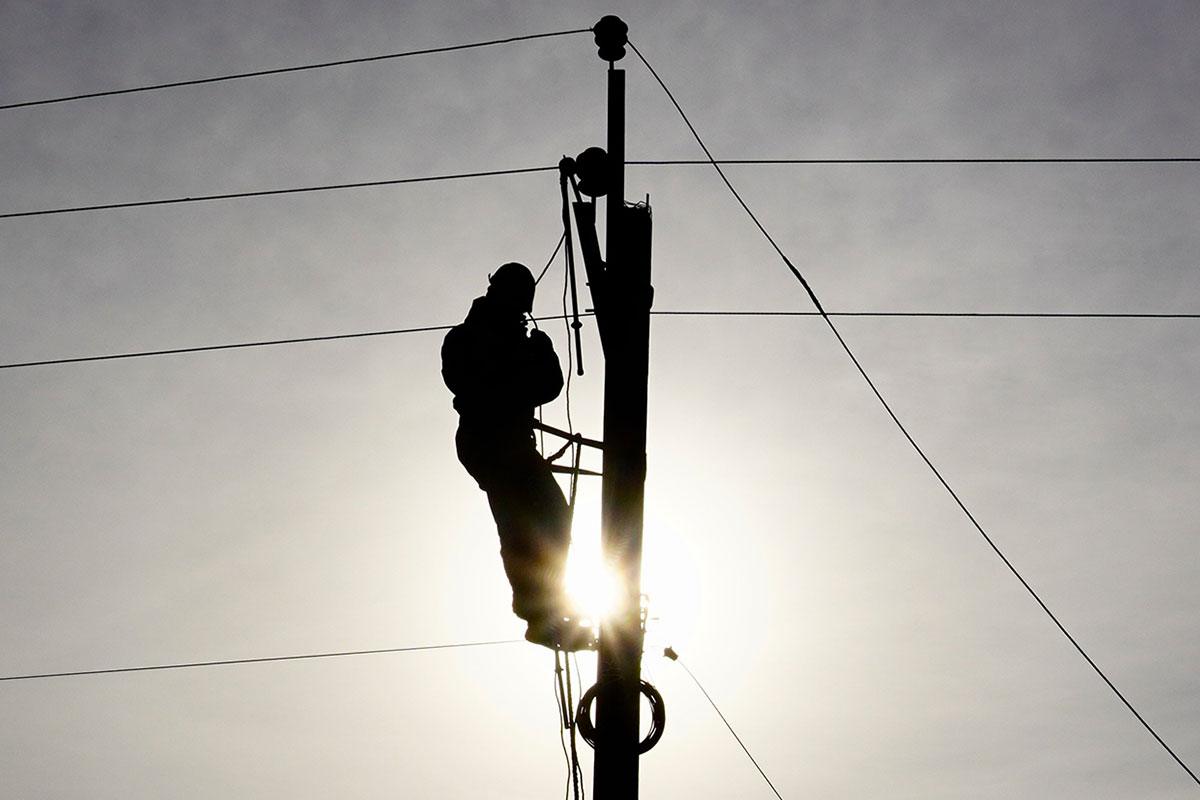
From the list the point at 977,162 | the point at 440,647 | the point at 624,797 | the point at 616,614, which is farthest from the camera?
the point at 440,647

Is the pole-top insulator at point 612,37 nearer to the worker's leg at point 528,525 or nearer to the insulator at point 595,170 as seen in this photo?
the insulator at point 595,170

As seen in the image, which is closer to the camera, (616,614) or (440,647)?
(616,614)

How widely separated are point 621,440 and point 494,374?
1117mm

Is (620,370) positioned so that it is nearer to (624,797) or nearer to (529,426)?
(529,426)

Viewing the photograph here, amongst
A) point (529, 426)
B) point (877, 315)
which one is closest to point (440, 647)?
point (877, 315)

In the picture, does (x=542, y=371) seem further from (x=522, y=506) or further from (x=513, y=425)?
(x=522, y=506)

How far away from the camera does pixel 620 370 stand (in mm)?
5605

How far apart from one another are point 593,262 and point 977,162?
4.98 m

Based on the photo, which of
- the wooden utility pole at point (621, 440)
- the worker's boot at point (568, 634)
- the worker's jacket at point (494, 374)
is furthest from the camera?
the worker's jacket at point (494, 374)

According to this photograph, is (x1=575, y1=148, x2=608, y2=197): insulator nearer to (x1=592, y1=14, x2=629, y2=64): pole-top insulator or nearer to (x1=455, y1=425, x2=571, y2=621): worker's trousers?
(x1=592, y1=14, x2=629, y2=64): pole-top insulator

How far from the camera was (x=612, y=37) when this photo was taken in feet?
19.7

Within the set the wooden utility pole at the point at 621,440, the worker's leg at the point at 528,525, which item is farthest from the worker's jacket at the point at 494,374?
the wooden utility pole at the point at 621,440

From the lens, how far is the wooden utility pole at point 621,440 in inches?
201

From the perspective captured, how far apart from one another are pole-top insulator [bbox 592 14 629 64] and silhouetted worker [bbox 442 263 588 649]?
1.24 m
